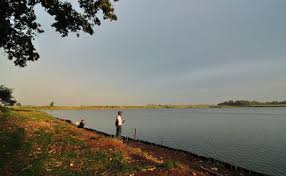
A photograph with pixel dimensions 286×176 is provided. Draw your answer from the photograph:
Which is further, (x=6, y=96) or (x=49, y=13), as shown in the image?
(x=6, y=96)

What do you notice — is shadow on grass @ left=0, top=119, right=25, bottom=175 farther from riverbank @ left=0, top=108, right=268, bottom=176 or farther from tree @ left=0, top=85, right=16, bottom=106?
tree @ left=0, top=85, right=16, bottom=106

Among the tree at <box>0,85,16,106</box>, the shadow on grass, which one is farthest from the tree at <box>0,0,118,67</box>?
the tree at <box>0,85,16,106</box>

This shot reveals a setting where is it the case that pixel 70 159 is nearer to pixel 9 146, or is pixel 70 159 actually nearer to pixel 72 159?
pixel 72 159

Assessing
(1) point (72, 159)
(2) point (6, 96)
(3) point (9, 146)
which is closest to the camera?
(1) point (72, 159)

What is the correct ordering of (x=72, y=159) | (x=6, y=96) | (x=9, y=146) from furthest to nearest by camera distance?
1. (x=6, y=96)
2. (x=9, y=146)
3. (x=72, y=159)

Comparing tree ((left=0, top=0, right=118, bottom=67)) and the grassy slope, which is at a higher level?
tree ((left=0, top=0, right=118, bottom=67))

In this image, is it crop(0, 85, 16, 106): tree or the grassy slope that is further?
crop(0, 85, 16, 106): tree

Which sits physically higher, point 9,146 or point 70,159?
point 9,146

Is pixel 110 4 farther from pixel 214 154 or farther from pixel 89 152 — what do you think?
pixel 214 154

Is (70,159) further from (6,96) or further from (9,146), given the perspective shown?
(6,96)

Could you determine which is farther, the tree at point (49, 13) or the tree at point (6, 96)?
the tree at point (6, 96)

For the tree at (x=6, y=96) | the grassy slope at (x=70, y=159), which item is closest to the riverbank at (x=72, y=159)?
the grassy slope at (x=70, y=159)

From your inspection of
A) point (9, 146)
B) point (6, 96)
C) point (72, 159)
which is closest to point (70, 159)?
point (72, 159)

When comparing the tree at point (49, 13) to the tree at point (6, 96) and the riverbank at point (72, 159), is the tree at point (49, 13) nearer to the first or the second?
the riverbank at point (72, 159)
